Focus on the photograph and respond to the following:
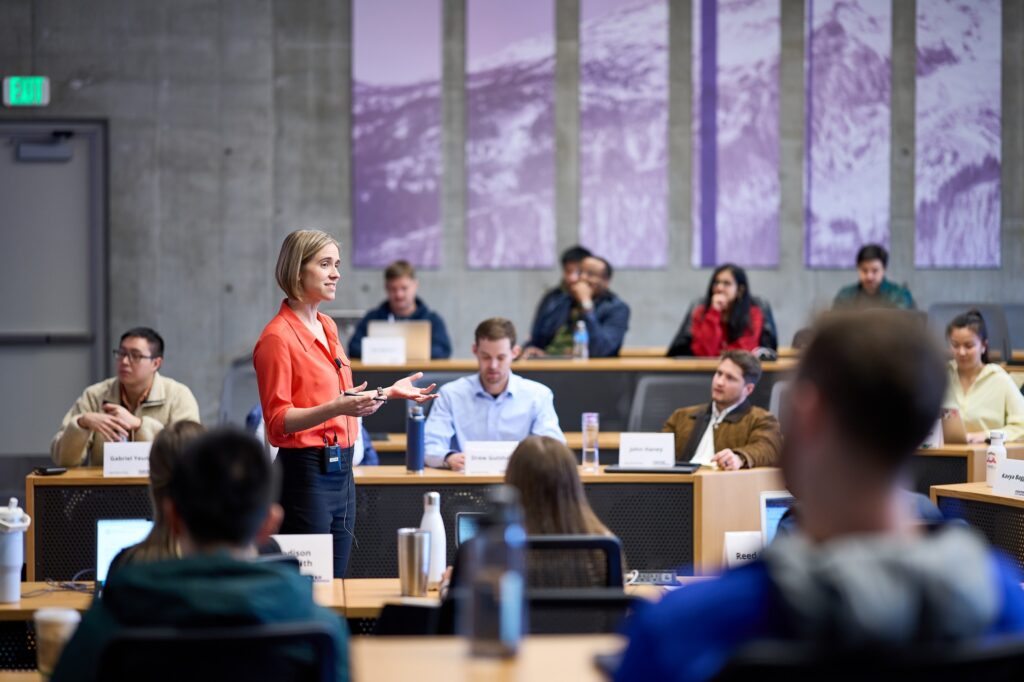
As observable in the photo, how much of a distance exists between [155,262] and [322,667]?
850 cm

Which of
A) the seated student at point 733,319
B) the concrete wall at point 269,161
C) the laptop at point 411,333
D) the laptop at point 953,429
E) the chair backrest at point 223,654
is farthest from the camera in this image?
the concrete wall at point 269,161

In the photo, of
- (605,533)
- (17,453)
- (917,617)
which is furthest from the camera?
(17,453)

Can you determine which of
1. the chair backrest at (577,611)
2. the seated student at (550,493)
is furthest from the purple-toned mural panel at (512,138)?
the chair backrest at (577,611)

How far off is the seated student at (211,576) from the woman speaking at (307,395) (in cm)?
187

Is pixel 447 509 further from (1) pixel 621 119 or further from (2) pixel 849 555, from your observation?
(1) pixel 621 119

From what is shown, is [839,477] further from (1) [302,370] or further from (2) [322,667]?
(1) [302,370]

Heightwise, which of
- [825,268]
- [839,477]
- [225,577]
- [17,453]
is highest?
[825,268]

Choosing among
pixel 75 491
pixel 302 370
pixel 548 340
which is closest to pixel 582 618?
pixel 302 370

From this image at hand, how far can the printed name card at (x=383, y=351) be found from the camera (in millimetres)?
7371

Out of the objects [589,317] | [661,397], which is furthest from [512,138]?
[661,397]

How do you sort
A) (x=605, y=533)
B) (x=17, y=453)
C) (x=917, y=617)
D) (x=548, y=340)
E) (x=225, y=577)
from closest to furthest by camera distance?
(x=917, y=617)
(x=225, y=577)
(x=605, y=533)
(x=548, y=340)
(x=17, y=453)

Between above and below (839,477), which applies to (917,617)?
below

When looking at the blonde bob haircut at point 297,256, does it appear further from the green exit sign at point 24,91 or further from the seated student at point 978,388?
the green exit sign at point 24,91

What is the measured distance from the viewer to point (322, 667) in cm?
182
